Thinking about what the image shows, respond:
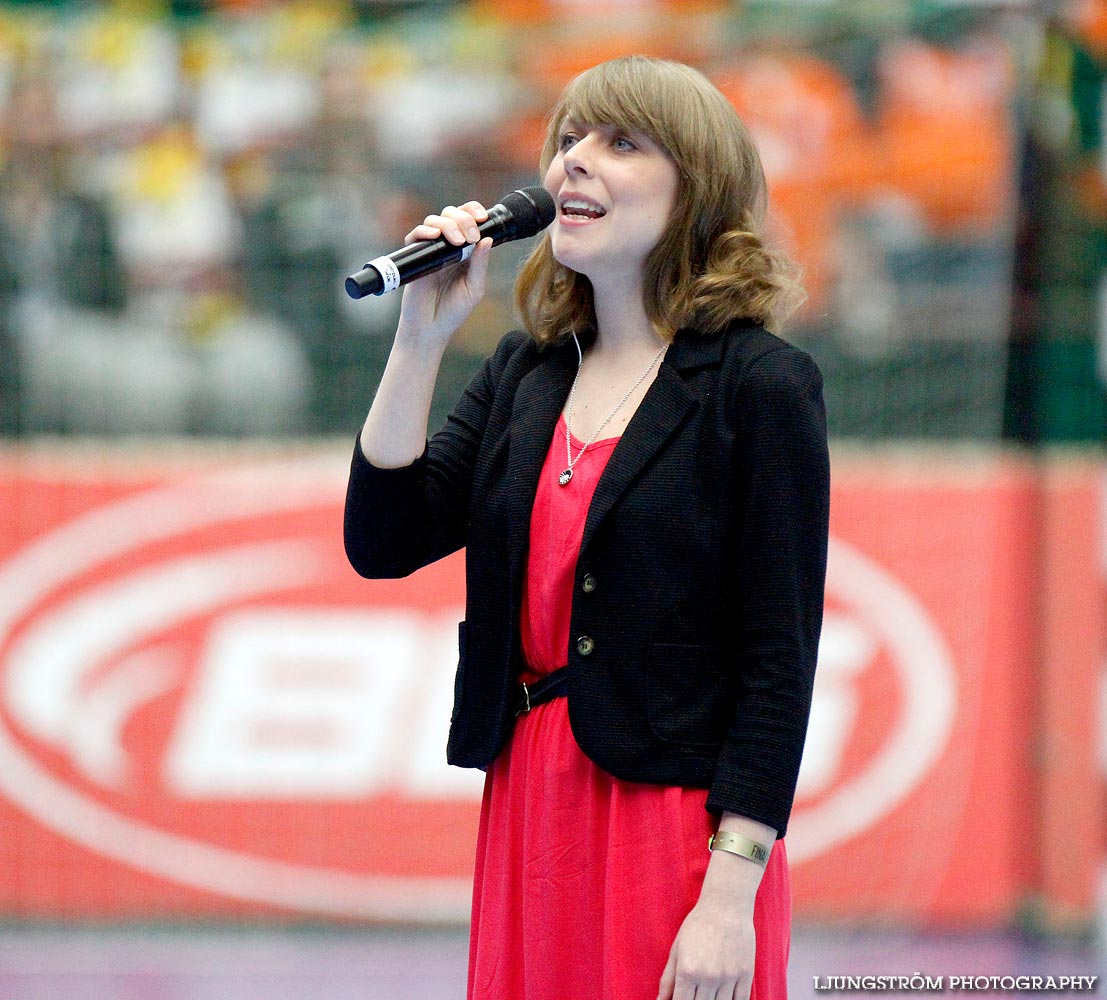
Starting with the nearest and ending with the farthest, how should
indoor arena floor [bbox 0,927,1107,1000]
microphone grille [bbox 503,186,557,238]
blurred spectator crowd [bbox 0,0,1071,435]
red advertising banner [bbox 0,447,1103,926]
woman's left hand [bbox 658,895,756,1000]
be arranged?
woman's left hand [bbox 658,895,756,1000], microphone grille [bbox 503,186,557,238], indoor arena floor [bbox 0,927,1107,1000], red advertising banner [bbox 0,447,1103,926], blurred spectator crowd [bbox 0,0,1071,435]

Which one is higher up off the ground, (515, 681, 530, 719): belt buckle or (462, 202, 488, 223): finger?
(462, 202, 488, 223): finger

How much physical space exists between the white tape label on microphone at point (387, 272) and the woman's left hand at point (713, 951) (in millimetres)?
707

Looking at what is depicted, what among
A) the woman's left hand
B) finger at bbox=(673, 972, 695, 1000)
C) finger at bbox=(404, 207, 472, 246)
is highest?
finger at bbox=(404, 207, 472, 246)

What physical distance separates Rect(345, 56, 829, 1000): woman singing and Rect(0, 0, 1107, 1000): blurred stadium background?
7.37 feet

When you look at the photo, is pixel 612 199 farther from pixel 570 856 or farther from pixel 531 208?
pixel 570 856

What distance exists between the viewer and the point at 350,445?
153 inches

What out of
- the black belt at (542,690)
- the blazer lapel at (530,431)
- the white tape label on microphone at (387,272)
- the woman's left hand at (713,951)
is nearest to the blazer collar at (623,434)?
the blazer lapel at (530,431)

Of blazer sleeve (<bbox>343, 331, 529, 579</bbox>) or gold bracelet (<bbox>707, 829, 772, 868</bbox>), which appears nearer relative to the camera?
gold bracelet (<bbox>707, 829, 772, 868</bbox>)

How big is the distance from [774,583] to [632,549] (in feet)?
0.49

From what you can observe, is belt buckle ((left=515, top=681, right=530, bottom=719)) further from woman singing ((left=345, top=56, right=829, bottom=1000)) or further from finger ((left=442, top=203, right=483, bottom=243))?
finger ((left=442, top=203, right=483, bottom=243))

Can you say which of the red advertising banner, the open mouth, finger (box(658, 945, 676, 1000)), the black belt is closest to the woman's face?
the open mouth

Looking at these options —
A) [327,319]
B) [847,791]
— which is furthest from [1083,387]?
[327,319]

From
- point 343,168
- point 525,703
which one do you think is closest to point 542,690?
point 525,703

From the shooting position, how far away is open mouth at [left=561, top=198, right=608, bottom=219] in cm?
157
